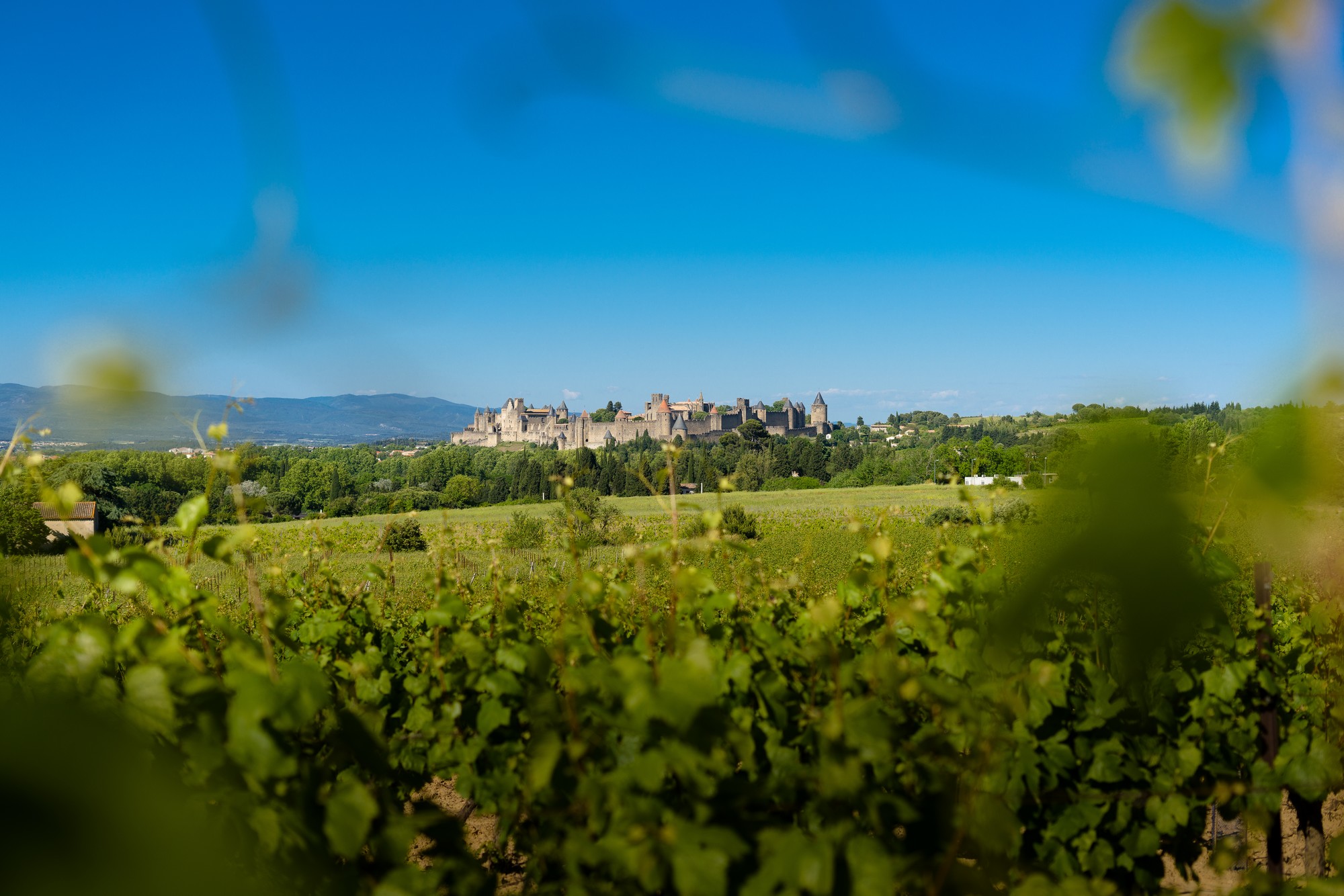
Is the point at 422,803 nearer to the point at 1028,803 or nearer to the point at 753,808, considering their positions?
the point at 753,808

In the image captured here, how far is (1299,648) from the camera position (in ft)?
10.9

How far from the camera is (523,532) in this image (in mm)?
18828

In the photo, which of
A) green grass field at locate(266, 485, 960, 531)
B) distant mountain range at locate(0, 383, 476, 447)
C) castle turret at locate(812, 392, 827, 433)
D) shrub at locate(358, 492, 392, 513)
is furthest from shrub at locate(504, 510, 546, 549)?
castle turret at locate(812, 392, 827, 433)

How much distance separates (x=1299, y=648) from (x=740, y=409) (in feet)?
323

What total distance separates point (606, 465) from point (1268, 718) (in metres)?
56.0

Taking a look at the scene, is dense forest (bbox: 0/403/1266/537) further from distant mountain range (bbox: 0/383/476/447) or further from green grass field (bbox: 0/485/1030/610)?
green grass field (bbox: 0/485/1030/610)

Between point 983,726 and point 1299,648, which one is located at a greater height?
point 983,726

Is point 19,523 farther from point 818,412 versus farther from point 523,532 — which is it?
point 818,412

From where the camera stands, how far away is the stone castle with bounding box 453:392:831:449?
93562 mm

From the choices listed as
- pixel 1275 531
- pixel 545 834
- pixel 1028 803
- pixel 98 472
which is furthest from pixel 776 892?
pixel 98 472

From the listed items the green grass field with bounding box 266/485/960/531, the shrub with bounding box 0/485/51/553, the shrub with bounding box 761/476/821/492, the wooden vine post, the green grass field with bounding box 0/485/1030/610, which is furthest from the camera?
the shrub with bounding box 761/476/821/492

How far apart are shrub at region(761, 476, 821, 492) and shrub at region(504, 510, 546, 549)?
36.5 meters

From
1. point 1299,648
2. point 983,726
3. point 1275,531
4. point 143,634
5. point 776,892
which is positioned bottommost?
point 1299,648

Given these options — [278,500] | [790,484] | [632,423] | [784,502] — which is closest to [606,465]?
[790,484]
